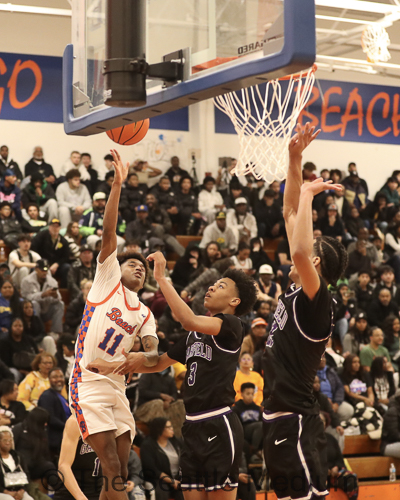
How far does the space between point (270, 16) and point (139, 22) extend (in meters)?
0.72

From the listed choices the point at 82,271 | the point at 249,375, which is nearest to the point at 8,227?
the point at 82,271

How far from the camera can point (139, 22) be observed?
370cm

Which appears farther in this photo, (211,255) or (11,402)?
(211,255)

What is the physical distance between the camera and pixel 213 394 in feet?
15.2

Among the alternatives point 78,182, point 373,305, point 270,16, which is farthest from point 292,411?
point 78,182

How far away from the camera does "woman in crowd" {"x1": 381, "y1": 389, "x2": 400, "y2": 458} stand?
994cm

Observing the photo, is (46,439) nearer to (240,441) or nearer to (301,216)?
(240,441)

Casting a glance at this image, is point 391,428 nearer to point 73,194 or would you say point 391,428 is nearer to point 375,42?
point 375,42

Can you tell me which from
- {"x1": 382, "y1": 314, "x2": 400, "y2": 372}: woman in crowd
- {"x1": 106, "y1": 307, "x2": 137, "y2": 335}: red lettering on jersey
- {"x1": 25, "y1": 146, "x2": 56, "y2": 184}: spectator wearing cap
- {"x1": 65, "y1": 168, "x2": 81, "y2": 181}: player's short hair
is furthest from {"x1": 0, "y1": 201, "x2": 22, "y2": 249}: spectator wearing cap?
{"x1": 106, "y1": 307, "x2": 137, "y2": 335}: red lettering on jersey

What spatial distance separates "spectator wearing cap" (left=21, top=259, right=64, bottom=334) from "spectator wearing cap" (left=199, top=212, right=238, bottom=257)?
3.43 metres

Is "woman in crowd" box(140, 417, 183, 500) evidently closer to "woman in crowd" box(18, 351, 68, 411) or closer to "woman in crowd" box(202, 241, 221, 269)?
"woman in crowd" box(18, 351, 68, 411)

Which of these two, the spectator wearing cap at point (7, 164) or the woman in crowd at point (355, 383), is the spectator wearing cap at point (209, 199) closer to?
the spectator wearing cap at point (7, 164)

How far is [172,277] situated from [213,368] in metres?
7.82

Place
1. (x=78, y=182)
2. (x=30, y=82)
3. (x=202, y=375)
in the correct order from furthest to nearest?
(x=30, y=82)
(x=78, y=182)
(x=202, y=375)
